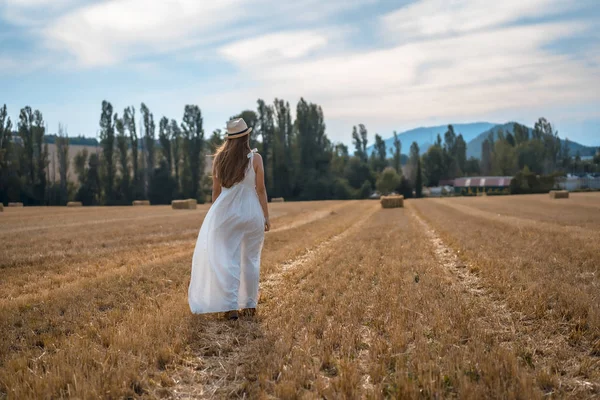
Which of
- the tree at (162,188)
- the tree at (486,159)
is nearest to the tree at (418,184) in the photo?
the tree at (162,188)

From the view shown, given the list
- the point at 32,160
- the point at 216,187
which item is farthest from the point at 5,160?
the point at 216,187

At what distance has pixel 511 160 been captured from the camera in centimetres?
11056

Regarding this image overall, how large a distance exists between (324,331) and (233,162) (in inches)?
95.1

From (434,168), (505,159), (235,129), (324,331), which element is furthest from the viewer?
(434,168)

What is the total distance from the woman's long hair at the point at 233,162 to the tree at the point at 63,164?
69.8m

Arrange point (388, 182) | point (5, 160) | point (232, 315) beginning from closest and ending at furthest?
point (232, 315) < point (5, 160) < point (388, 182)

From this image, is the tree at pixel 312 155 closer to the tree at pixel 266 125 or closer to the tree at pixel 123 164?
the tree at pixel 266 125

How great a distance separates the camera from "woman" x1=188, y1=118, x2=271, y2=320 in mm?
6148

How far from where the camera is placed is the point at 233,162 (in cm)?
641

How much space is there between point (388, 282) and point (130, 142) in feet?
240

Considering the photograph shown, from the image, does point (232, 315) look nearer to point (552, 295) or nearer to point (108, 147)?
point (552, 295)

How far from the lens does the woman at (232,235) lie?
615 cm

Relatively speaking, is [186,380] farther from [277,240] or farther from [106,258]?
[277,240]

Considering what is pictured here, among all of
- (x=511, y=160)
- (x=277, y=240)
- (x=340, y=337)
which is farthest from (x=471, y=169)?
(x=340, y=337)
